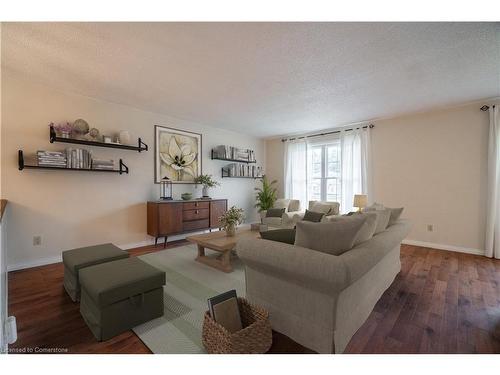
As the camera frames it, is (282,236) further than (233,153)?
No

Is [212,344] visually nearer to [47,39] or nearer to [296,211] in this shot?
[47,39]

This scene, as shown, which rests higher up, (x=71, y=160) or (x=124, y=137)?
(x=124, y=137)

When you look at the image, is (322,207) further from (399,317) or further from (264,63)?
(264,63)

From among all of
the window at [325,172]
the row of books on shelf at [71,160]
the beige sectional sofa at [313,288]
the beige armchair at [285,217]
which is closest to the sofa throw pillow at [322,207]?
the beige armchair at [285,217]

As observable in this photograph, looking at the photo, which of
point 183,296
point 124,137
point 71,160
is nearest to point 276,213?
point 183,296

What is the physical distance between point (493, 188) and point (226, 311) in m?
4.37

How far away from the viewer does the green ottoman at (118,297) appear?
156 cm

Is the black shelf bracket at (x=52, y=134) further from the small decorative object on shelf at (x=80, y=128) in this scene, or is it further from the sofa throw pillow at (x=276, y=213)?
the sofa throw pillow at (x=276, y=213)

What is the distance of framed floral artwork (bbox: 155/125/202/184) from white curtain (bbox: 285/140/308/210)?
2.42 metres

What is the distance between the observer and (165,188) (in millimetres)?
4273

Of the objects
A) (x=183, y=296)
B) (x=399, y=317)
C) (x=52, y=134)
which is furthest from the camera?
(x=52, y=134)

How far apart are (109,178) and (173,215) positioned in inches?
46.8

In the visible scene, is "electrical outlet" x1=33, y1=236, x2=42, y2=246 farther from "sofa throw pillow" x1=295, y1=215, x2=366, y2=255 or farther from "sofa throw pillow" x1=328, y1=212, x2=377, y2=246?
"sofa throw pillow" x1=328, y1=212, x2=377, y2=246

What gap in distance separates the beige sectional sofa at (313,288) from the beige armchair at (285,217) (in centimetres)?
236
